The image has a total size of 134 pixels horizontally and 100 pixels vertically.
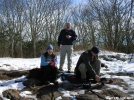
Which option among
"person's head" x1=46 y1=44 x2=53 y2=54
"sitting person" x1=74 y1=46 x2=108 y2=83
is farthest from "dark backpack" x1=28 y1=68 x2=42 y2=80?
"sitting person" x1=74 y1=46 x2=108 y2=83

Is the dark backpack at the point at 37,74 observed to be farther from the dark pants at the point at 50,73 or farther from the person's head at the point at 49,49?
the person's head at the point at 49,49

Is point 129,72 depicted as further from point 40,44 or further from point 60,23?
point 60,23

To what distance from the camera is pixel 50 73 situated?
19.8 feet

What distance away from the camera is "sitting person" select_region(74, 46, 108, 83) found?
232 inches

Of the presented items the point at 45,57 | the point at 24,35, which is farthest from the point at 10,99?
the point at 24,35

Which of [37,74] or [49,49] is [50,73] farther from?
[49,49]

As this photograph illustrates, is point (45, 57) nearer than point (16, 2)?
Yes

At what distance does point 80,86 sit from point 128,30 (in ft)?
67.3

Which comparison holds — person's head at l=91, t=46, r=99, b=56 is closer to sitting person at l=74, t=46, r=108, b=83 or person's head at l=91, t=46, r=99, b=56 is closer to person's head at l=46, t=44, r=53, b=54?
sitting person at l=74, t=46, r=108, b=83

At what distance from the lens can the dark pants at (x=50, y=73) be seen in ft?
19.5

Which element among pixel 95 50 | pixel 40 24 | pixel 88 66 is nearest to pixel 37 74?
pixel 88 66

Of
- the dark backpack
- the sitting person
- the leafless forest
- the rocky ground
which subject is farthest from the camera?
the leafless forest

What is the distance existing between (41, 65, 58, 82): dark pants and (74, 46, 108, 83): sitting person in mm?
664

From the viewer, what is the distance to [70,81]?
6.23 m
